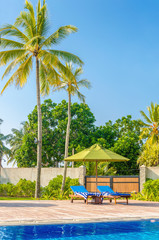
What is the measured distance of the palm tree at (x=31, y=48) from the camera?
17.4m

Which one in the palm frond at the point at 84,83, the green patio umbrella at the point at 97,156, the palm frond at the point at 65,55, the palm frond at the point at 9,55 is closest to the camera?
the green patio umbrella at the point at 97,156

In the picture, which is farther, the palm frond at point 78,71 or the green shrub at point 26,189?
the palm frond at point 78,71

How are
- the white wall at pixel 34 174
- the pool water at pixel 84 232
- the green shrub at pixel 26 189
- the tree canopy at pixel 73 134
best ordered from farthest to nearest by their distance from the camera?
the tree canopy at pixel 73 134, the white wall at pixel 34 174, the green shrub at pixel 26 189, the pool water at pixel 84 232

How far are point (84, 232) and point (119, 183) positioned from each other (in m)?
11.7

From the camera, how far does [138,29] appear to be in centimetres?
2097

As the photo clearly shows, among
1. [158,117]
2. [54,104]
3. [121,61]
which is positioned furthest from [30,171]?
[54,104]

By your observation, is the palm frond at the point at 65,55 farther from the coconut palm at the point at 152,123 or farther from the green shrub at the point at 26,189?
the coconut palm at the point at 152,123

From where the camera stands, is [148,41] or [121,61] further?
[121,61]

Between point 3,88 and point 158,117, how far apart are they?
747 inches

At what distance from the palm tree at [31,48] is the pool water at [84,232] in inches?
375

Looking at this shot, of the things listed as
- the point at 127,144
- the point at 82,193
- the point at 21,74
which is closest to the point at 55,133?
the point at 127,144

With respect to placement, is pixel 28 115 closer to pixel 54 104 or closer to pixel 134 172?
pixel 54 104

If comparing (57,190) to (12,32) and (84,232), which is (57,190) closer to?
(12,32)

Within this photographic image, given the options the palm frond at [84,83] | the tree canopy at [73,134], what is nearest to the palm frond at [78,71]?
the palm frond at [84,83]
